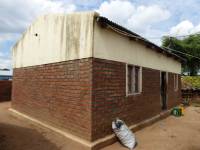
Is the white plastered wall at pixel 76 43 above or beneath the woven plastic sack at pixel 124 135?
above

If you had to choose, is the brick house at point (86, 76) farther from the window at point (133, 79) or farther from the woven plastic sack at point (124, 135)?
the woven plastic sack at point (124, 135)

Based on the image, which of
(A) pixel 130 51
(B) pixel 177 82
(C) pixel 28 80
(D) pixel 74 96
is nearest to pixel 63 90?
(D) pixel 74 96

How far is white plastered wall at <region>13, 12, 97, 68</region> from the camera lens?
6.33 metres

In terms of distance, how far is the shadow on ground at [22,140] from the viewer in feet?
19.8

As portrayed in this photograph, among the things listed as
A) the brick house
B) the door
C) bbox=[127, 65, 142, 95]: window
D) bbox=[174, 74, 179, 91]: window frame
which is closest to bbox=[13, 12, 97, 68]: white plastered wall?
the brick house

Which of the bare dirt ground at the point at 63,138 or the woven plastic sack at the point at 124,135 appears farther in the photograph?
the woven plastic sack at the point at 124,135

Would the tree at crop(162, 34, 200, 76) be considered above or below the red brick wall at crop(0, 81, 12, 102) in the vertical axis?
above

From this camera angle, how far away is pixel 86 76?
6.21 metres

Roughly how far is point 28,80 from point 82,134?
200 inches

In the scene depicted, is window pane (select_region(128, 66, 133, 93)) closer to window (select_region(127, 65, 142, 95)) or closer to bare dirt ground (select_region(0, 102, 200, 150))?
window (select_region(127, 65, 142, 95))

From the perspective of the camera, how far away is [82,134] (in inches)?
246

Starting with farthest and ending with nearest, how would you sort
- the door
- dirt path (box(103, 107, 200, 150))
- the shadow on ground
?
the door, dirt path (box(103, 107, 200, 150)), the shadow on ground

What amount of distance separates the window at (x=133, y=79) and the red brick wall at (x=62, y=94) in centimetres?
235

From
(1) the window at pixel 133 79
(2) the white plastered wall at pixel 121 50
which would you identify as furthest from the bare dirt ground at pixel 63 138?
(2) the white plastered wall at pixel 121 50
